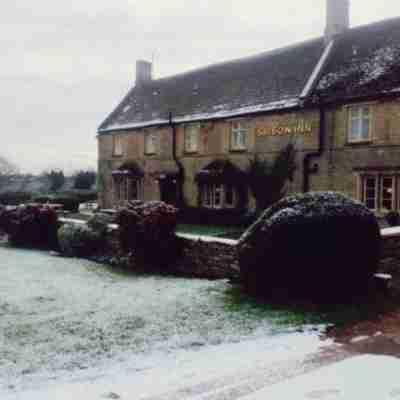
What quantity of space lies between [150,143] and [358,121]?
44.1 ft

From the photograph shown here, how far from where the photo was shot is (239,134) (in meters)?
23.5

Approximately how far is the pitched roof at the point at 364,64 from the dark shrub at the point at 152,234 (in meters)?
10.2

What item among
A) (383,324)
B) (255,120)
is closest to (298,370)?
(383,324)

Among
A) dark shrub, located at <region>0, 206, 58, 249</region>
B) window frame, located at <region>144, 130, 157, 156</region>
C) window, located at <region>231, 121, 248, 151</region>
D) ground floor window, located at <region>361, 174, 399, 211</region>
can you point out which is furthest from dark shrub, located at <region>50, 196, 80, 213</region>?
ground floor window, located at <region>361, 174, 399, 211</region>

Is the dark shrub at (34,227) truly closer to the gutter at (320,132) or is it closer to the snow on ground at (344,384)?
the gutter at (320,132)

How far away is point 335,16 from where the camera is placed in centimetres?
2294

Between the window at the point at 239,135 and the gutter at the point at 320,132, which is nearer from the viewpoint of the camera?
the gutter at the point at 320,132

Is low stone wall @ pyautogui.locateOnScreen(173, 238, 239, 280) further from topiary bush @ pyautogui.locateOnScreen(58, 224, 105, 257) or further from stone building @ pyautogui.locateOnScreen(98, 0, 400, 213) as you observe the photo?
stone building @ pyautogui.locateOnScreen(98, 0, 400, 213)

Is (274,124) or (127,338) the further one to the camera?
(274,124)

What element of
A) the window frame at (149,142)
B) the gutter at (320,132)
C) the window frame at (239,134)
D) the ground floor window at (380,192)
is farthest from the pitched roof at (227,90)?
the ground floor window at (380,192)

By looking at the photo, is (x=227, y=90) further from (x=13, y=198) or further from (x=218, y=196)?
(x=13, y=198)

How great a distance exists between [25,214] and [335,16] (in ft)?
56.7

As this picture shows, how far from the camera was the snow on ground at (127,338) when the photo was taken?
530 centimetres

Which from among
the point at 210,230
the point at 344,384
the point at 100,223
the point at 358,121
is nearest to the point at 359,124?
the point at 358,121
